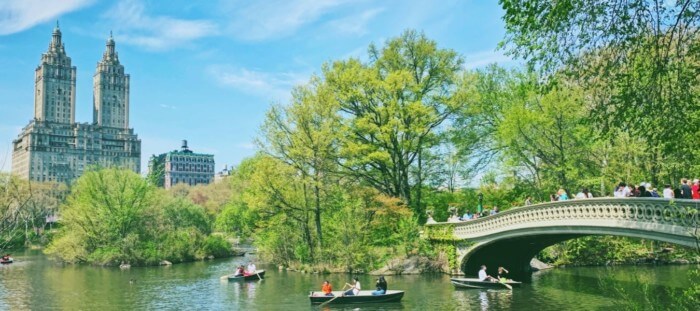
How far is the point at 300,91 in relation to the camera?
4297 centimetres

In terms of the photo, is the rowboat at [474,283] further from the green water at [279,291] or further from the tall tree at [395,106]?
the tall tree at [395,106]

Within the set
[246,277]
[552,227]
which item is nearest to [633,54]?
[552,227]

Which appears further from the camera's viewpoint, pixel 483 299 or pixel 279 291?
pixel 279 291

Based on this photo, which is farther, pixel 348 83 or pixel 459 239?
Answer: pixel 348 83

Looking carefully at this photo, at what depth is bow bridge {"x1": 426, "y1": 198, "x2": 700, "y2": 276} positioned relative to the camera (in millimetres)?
18188

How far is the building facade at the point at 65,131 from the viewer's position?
6875 inches

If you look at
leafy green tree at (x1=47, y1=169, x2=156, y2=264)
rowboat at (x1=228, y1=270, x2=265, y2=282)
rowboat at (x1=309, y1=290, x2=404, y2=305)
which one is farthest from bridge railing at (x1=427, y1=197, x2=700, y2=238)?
leafy green tree at (x1=47, y1=169, x2=156, y2=264)

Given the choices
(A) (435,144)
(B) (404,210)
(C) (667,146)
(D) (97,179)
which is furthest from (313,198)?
(C) (667,146)

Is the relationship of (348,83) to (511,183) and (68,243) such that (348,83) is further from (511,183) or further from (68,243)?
(68,243)

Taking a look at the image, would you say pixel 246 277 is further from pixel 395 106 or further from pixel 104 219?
pixel 104 219

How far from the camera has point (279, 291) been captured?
33.4m

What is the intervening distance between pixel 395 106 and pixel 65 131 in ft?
542

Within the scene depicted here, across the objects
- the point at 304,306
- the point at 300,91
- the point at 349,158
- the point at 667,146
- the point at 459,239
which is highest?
the point at 300,91

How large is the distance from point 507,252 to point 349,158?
1334cm
